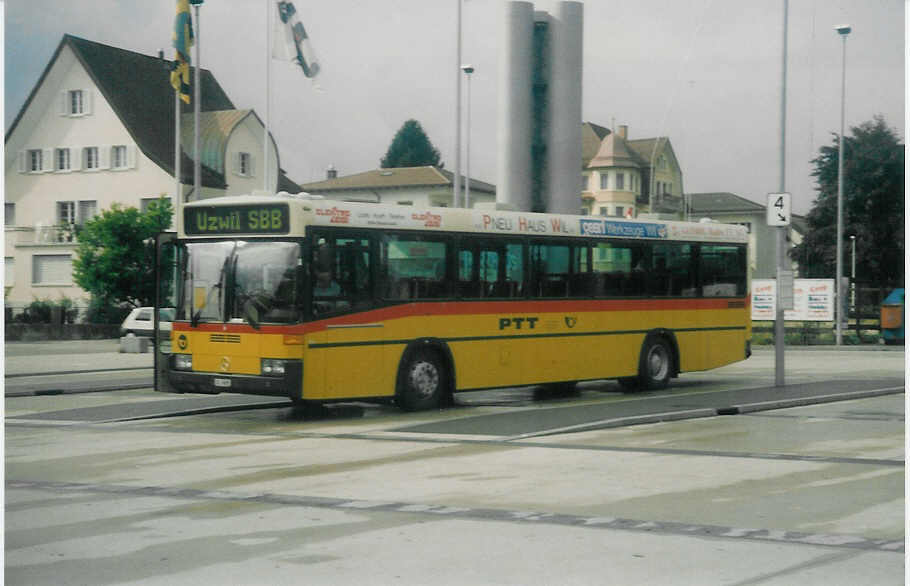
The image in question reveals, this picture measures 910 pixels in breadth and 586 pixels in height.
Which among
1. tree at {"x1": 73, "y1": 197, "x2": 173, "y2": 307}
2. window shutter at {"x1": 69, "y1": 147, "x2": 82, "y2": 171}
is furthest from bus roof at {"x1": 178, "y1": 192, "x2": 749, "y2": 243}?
tree at {"x1": 73, "y1": 197, "x2": 173, "y2": 307}

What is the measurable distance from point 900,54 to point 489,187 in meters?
18.3

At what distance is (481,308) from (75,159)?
20.9 meters

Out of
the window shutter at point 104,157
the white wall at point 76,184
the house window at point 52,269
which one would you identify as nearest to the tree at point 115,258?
the house window at point 52,269

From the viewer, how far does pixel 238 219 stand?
54.0 ft

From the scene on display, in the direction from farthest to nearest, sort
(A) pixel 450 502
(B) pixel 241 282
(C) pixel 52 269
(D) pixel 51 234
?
(C) pixel 52 269 < (D) pixel 51 234 < (B) pixel 241 282 < (A) pixel 450 502

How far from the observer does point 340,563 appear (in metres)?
7.29

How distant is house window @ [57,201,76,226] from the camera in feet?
132

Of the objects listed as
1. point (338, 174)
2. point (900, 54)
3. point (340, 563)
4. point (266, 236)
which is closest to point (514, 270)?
point (338, 174)

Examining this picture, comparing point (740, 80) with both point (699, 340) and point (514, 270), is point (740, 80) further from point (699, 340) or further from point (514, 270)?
point (699, 340)

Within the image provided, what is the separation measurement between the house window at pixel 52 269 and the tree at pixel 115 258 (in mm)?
425

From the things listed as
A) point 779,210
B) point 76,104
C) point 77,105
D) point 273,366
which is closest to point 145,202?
point 77,105

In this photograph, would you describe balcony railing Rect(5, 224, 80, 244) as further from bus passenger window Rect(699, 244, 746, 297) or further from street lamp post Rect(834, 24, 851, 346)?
street lamp post Rect(834, 24, 851, 346)

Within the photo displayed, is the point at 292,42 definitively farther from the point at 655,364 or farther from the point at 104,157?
the point at 104,157

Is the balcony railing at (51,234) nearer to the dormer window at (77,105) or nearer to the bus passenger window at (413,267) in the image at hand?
the dormer window at (77,105)
